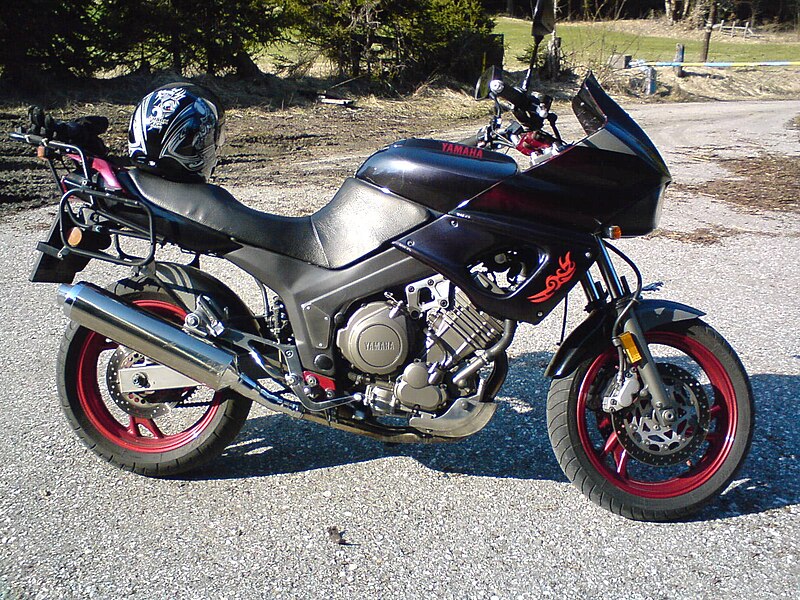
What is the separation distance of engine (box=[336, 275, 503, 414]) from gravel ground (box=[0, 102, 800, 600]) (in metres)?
0.54

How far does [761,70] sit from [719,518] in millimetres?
25901

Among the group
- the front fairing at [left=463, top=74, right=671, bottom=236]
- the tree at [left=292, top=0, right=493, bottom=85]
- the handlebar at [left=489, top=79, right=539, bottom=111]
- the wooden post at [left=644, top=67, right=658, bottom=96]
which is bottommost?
the wooden post at [left=644, top=67, right=658, bottom=96]

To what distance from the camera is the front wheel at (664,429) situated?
334 centimetres

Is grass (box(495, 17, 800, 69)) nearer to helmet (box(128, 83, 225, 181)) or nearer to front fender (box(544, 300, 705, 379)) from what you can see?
front fender (box(544, 300, 705, 379))

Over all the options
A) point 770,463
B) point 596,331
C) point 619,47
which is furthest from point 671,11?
point 596,331

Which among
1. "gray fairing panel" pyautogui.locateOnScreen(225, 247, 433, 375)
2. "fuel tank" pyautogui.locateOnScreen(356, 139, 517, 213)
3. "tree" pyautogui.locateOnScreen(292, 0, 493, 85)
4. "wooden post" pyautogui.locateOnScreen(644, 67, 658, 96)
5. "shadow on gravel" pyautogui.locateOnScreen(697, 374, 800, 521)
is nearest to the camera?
"fuel tank" pyautogui.locateOnScreen(356, 139, 517, 213)

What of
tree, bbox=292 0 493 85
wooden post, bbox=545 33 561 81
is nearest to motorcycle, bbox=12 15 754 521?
tree, bbox=292 0 493 85

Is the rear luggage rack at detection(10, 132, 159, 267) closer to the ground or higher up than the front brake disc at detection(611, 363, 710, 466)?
higher up

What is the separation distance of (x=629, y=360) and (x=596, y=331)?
6.8 inches

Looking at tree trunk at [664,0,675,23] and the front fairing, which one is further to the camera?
tree trunk at [664,0,675,23]

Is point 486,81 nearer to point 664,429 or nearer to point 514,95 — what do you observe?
point 514,95

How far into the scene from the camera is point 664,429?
335 centimetres

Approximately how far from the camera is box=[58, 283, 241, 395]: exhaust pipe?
3369 mm

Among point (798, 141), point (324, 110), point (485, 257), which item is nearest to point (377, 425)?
point (485, 257)
